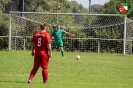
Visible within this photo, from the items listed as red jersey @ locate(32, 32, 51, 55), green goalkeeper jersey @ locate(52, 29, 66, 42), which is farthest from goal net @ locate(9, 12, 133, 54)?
red jersey @ locate(32, 32, 51, 55)

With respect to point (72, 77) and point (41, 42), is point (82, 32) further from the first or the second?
point (41, 42)

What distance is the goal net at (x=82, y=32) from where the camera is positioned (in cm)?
3309

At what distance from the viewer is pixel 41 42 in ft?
42.8

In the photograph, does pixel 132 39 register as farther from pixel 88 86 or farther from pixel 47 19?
pixel 88 86

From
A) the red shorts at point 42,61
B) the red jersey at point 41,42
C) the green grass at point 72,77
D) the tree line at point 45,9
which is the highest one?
the tree line at point 45,9

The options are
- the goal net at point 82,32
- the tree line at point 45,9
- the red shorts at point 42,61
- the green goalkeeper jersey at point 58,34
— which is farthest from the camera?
the tree line at point 45,9

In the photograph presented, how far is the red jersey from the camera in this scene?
13.0 metres

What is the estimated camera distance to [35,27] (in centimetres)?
3312

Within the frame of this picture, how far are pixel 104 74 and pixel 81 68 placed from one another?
2.17 meters

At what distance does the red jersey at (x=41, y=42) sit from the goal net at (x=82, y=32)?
19850 millimetres

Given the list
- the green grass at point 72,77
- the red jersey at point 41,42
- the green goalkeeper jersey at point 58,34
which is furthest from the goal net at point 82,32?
the red jersey at point 41,42

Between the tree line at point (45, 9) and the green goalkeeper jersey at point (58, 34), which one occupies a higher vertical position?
the tree line at point (45, 9)

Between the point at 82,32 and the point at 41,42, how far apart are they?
69.9 feet

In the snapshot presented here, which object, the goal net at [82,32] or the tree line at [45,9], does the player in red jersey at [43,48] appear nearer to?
the goal net at [82,32]
